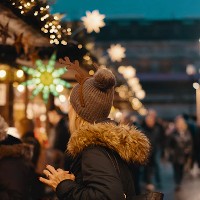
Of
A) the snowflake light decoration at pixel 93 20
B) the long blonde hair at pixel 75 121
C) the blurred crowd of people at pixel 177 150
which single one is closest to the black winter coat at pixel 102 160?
the long blonde hair at pixel 75 121

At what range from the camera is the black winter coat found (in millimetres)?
3967

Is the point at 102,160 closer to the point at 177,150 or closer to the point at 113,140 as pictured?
the point at 113,140

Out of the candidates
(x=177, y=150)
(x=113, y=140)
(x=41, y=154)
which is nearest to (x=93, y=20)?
(x=41, y=154)

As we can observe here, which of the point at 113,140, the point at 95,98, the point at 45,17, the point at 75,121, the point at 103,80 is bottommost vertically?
the point at 113,140

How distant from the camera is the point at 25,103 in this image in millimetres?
16281

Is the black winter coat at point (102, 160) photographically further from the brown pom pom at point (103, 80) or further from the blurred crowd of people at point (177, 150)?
the blurred crowd of people at point (177, 150)

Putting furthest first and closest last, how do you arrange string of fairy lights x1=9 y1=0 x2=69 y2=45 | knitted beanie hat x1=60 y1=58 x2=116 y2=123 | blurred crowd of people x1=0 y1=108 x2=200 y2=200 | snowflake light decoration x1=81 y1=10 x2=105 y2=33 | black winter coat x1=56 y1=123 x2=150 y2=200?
snowflake light decoration x1=81 y1=10 x2=105 y2=33
string of fairy lights x1=9 y1=0 x2=69 y2=45
blurred crowd of people x1=0 y1=108 x2=200 y2=200
knitted beanie hat x1=60 y1=58 x2=116 y2=123
black winter coat x1=56 y1=123 x2=150 y2=200

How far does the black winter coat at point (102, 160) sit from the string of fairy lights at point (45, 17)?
4.42m

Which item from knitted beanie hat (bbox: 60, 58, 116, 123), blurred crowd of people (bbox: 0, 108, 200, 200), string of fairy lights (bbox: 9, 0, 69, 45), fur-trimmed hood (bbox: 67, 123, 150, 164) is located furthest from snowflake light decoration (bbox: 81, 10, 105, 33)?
fur-trimmed hood (bbox: 67, 123, 150, 164)

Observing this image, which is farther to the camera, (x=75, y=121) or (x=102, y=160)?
(x=75, y=121)

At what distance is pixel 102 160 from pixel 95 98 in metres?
0.49

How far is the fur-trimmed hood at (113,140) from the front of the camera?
4.19 metres

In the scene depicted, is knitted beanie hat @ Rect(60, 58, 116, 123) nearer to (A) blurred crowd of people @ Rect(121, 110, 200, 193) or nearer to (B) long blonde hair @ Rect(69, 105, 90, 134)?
(B) long blonde hair @ Rect(69, 105, 90, 134)

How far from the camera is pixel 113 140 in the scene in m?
4.20
